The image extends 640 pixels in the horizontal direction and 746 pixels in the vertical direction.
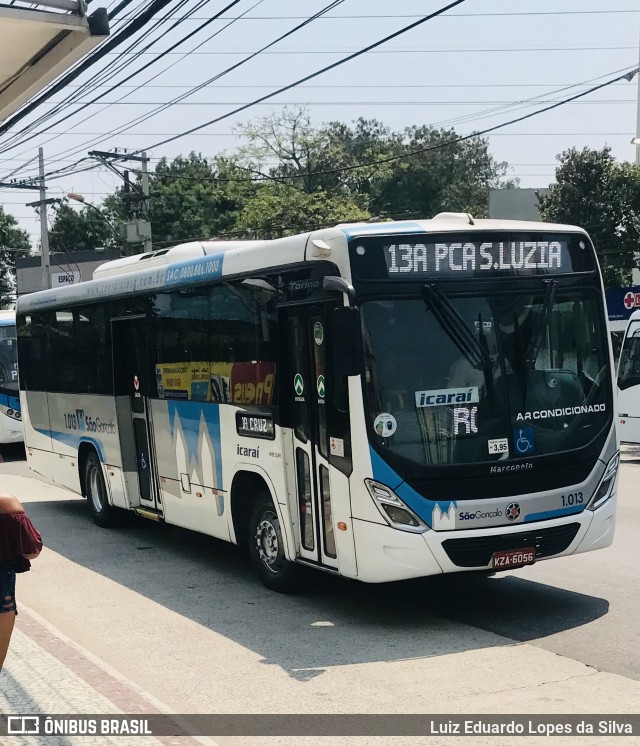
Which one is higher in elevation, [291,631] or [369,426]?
[369,426]

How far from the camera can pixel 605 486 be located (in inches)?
327

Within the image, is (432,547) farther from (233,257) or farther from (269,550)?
(233,257)

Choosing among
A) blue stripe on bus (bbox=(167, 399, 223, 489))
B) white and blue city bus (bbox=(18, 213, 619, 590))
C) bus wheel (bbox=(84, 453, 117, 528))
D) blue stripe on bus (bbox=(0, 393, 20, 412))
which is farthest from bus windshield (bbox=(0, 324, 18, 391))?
white and blue city bus (bbox=(18, 213, 619, 590))

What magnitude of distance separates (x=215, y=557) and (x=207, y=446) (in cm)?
168

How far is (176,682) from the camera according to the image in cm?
678

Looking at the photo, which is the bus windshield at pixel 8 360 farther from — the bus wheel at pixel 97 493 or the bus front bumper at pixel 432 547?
the bus front bumper at pixel 432 547

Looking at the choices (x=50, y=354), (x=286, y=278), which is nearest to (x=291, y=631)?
(x=286, y=278)

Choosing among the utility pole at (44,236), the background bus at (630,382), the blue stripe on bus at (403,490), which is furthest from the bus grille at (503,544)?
the utility pole at (44,236)

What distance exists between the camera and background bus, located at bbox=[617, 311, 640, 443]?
812 inches

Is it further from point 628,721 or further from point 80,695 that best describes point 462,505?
point 80,695

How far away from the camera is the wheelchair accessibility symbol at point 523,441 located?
309 inches

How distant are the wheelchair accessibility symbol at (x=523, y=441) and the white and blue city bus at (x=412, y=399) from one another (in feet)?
0.03

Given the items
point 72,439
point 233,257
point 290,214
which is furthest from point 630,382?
point 290,214

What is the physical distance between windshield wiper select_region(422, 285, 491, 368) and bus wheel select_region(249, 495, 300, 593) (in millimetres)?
2318
